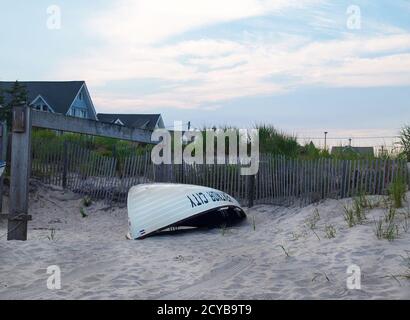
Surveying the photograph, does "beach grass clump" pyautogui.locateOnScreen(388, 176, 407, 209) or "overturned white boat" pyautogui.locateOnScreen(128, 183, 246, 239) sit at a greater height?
"beach grass clump" pyautogui.locateOnScreen(388, 176, 407, 209)

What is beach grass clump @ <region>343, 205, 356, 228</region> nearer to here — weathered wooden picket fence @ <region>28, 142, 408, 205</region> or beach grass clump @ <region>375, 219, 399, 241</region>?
beach grass clump @ <region>375, 219, 399, 241</region>

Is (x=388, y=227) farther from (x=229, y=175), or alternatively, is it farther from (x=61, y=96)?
(x=61, y=96)

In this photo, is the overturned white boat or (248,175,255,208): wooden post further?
(248,175,255,208): wooden post

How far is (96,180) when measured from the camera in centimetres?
1361

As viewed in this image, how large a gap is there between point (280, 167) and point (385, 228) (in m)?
4.54

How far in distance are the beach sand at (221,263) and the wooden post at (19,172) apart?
1.08 ft

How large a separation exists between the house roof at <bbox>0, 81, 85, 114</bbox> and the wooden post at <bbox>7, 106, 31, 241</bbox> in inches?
1204

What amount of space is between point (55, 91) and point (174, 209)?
109ft

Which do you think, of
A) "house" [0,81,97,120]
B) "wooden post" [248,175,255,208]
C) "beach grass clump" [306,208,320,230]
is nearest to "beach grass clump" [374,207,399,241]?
"beach grass clump" [306,208,320,230]

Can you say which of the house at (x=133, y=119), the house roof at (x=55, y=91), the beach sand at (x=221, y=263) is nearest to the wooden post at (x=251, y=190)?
the beach sand at (x=221, y=263)

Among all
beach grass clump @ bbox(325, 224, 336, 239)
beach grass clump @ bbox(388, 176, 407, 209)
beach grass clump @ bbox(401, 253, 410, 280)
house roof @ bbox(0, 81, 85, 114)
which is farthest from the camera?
house roof @ bbox(0, 81, 85, 114)

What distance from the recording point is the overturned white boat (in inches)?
347

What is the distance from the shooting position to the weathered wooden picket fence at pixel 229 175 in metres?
10.0
